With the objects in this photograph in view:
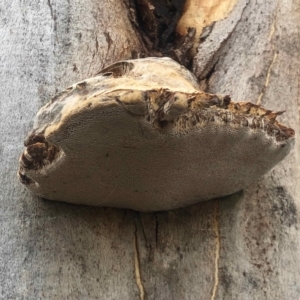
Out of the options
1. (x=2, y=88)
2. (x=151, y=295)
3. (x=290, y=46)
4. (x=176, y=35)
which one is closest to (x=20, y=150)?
(x=2, y=88)

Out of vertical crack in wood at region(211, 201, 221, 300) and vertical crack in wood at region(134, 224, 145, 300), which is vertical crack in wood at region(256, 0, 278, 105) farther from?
vertical crack in wood at region(134, 224, 145, 300)

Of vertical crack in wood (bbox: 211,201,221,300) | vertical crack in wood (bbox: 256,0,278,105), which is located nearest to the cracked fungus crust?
vertical crack in wood (bbox: 211,201,221,300)

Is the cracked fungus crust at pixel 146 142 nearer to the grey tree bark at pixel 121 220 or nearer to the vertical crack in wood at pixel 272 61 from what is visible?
the grey tree bark at pixel 121 220

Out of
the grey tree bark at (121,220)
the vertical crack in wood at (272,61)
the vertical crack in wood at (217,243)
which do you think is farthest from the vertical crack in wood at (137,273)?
the vertical crack in wood at (272,61)

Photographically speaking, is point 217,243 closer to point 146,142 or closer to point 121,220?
point 121,220

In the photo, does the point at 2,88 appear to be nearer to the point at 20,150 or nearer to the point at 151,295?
the point at 20,150
